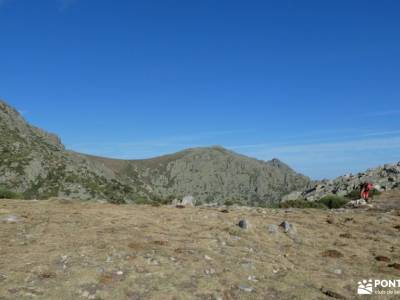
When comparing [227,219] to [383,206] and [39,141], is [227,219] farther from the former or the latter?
[39,141]

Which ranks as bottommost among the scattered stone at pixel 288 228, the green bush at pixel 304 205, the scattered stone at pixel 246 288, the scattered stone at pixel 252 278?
the scattered stone at pixel 246 288

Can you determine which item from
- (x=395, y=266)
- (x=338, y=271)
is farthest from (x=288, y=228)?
(x=395, y=266)

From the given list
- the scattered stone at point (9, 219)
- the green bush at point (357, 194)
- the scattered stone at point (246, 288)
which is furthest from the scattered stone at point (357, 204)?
the scattered stone at point (9, 219)

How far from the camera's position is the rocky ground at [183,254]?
51.9 ft

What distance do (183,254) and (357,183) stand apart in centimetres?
4418

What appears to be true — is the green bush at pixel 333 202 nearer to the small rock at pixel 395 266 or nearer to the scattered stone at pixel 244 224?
the scattered stone at pixel 244 224

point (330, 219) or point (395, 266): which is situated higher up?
point (330, 219)

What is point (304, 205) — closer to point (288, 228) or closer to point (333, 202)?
point (333, 202)

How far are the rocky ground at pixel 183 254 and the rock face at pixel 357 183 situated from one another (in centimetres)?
2276

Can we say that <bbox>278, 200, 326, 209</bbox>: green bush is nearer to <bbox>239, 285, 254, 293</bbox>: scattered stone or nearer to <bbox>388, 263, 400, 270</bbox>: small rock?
<bbox>388, 263, 400, 270</bbox>: small rock

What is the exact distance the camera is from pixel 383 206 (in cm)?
3822

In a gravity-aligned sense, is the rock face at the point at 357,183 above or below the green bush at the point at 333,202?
above

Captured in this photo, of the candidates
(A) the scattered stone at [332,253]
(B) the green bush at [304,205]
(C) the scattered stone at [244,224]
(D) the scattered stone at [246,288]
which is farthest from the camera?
(B) the green bush at [304,205]

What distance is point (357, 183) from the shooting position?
190 ft
